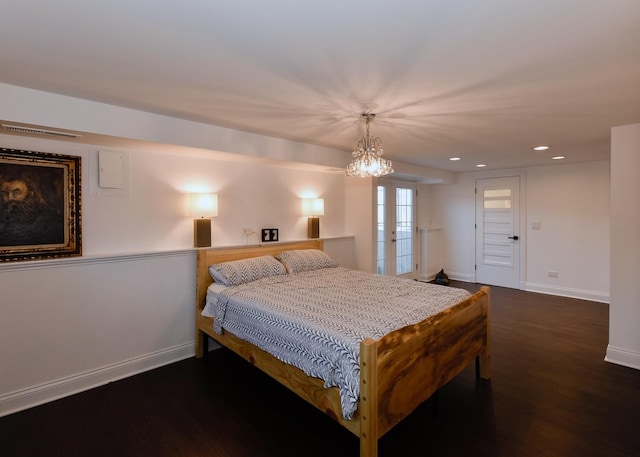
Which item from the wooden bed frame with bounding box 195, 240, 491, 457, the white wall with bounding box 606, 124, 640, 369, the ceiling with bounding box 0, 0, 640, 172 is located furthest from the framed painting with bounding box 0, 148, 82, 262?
the white wall with bounding box 606, 124, 640, 369

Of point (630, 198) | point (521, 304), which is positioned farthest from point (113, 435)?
point (521, 304)

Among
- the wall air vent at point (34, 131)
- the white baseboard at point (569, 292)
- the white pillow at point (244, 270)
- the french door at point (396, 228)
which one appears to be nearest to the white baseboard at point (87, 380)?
the white pillow at point (244, 270)

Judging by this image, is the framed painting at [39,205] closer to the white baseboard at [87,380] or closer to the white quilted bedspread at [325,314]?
the white baseboard at [87,380]

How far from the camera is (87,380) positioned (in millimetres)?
2621

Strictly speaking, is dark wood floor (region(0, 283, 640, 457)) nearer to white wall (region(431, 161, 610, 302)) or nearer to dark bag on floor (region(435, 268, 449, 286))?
white wall (region(431, 161, 610, 302))

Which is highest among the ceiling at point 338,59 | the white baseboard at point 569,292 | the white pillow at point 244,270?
the ceiling at point 338,59

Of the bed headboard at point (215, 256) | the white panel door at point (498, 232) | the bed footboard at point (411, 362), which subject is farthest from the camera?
the white panel door at point (498, 232)

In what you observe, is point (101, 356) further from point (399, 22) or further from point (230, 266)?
point (399, 22)

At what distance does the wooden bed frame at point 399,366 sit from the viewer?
163 centimetres

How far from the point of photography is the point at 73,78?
77.0 inches

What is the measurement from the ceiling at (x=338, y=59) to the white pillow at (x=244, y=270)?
1.34 m

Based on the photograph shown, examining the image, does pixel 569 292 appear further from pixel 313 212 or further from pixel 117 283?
pixel 117 283

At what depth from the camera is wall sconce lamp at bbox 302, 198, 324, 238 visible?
4277 millimetres

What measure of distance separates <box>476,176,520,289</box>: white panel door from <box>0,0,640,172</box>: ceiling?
308 centimetres
